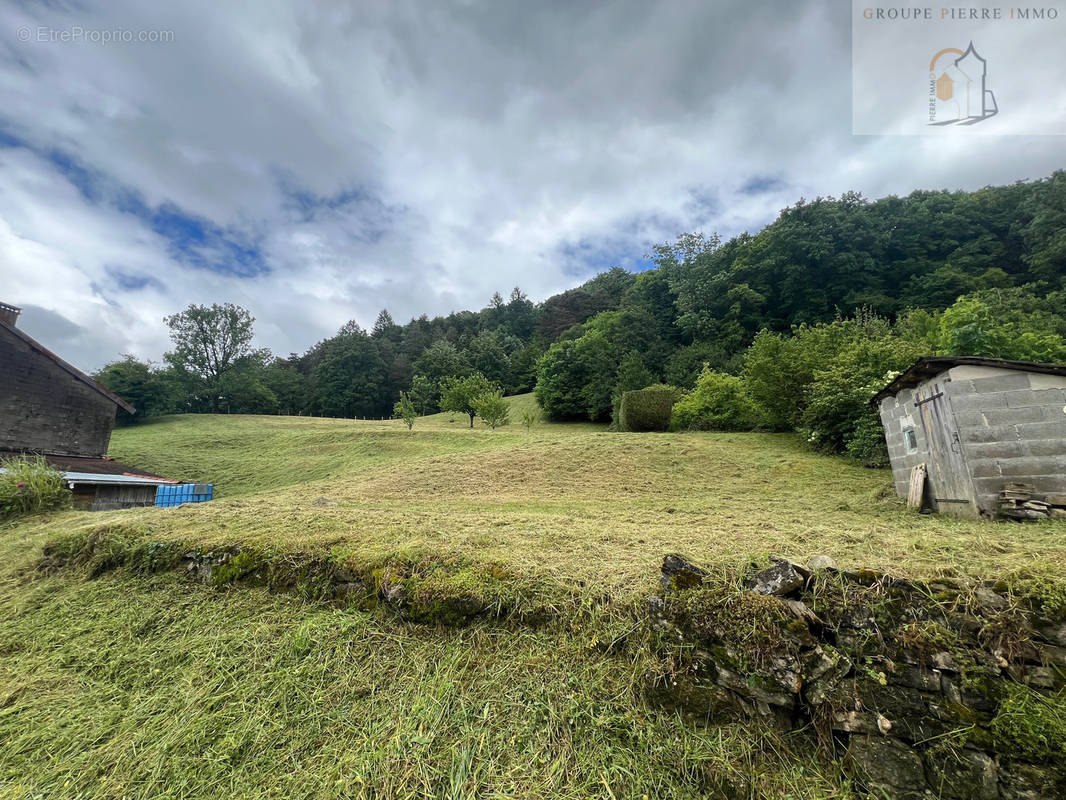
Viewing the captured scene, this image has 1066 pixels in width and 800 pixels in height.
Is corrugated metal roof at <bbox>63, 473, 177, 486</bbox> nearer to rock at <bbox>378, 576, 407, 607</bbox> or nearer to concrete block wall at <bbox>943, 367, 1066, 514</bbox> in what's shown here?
rock at <bbox>378, 576, 407, 607</bbox>

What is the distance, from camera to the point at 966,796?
1817mm

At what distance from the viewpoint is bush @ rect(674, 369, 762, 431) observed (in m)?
19.5

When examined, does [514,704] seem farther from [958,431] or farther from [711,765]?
[958,431]

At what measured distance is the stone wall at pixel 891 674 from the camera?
1.84m

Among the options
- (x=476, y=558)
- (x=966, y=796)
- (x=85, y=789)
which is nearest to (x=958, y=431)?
(x=966, y=796)

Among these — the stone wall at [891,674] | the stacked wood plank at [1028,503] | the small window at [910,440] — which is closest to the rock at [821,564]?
the stone wall at [891,674]

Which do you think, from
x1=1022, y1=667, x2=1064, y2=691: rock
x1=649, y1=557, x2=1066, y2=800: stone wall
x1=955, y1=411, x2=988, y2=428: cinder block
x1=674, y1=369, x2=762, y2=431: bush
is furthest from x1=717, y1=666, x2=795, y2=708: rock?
x1=674, y1=369, x2=762, y2=431: bush

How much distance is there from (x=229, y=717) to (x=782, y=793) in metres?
3.20

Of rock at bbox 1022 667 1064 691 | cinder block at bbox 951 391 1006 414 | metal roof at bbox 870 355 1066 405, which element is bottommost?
rock at bbox 1022 667 1064 691

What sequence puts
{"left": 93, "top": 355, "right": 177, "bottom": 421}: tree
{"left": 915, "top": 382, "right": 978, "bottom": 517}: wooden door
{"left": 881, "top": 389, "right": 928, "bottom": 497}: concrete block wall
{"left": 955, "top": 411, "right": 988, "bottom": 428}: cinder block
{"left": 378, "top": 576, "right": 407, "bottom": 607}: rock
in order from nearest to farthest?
1. {"left": 378, "top": 576, "right": 407, "bottom": 607}: rock
2. {"left": 955, "top": 411, "right": 988, "bottom": 428}: cinder block
3. {"left": 915, "top": 382, "right": 978, "bottom": 517}: wooden door
4. {"left": 881, "top": 389, "right": 928, "bottom": 497}: concrete block wall
5. {"left": 93, "top": 355, "right": 177, "bottom": 421}: tree

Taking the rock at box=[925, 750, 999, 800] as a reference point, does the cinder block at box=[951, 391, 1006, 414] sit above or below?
above

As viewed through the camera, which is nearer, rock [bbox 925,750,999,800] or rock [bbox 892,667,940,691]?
rock [bbox 925,750,999,800]

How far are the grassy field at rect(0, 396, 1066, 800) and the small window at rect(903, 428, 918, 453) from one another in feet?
7.55

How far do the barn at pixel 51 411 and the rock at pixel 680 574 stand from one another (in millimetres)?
15123
